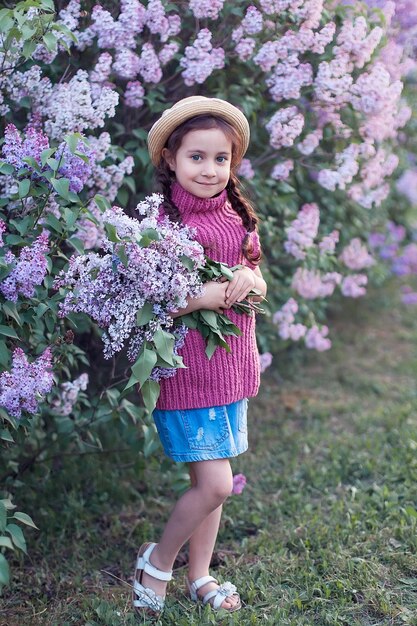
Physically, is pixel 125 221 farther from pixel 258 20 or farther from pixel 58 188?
pixel 258 20

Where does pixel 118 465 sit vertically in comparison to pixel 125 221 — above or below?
below

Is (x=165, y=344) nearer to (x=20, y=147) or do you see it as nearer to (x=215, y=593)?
(x=20, y=147)

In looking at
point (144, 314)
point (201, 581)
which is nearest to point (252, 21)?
point (144, 314)

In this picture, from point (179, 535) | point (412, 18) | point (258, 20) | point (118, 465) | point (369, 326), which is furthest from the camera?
point (369, 326)

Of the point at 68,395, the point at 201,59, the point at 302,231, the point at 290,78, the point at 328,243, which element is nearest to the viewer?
the point at 68,395

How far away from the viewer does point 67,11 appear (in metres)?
2.82

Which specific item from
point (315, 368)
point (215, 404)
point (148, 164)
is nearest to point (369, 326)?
point (315, 368)

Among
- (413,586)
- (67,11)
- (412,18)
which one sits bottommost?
(413,586)

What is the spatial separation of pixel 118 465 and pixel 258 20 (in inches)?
77.6

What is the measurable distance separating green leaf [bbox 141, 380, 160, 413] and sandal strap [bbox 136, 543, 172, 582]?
657mm

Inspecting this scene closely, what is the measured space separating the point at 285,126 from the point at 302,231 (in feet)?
1.68

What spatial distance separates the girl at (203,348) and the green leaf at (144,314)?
130 mm

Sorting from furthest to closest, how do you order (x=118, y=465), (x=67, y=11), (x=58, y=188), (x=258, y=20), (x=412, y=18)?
(x=412, y=18) → (x=118, y=465) → (x=258, y=20) → (x=67, y=11) → (x=58, y=188)

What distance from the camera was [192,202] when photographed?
102 inches
